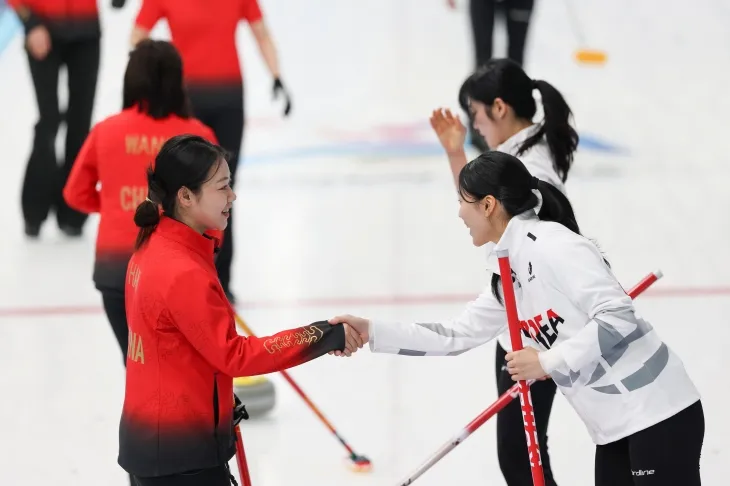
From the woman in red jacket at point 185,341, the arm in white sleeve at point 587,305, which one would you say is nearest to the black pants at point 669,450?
the arm in white sleeve at point 587,305

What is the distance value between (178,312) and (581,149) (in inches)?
231

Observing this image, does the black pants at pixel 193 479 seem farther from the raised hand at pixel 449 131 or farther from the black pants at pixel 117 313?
the raised hand at pixel 449 131

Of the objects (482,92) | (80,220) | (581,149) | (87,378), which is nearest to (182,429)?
(482,92)

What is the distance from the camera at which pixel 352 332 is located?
258 centimetres

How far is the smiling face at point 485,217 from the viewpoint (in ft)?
8.34

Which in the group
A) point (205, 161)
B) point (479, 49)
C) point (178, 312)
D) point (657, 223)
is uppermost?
point (205, 161)

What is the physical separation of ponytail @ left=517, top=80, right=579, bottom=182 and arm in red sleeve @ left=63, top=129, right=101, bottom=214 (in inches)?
51.4

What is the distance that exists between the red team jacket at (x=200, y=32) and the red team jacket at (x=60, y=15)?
1105 mm

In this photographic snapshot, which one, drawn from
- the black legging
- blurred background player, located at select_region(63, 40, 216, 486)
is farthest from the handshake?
the black legging

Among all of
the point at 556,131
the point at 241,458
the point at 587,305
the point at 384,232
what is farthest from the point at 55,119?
the point at 587,305

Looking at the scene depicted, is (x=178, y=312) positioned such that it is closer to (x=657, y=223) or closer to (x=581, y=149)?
(x=657, y=223)

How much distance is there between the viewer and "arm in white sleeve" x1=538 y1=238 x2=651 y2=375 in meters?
2.35

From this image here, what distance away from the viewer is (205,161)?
8.05 feet

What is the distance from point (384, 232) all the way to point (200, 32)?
1.83m
